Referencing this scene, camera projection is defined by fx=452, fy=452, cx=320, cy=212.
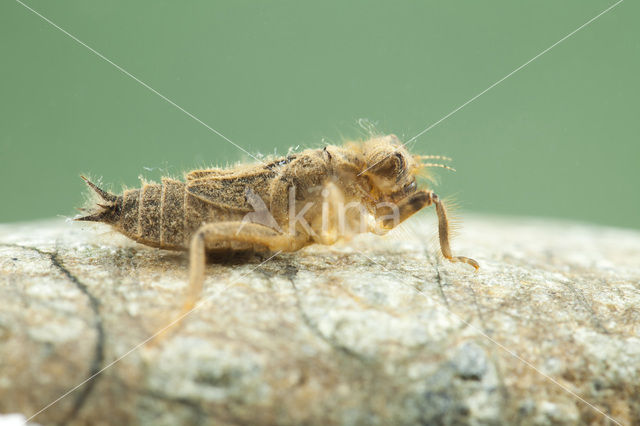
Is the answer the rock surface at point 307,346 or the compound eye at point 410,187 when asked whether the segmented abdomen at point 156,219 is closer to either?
the rock surface at point 307,346

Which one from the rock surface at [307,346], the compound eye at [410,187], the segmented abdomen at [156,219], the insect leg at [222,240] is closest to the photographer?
the rock surface at [307,346]

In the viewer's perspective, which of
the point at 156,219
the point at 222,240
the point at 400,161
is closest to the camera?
the point at 222,240

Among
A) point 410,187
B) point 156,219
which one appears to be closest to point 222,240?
point 156,219

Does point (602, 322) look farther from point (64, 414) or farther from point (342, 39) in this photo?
point (342, 39)

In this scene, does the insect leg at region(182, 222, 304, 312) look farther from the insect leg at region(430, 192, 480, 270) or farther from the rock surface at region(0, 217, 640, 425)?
the insect leg at region(430, 192, 480, 270)

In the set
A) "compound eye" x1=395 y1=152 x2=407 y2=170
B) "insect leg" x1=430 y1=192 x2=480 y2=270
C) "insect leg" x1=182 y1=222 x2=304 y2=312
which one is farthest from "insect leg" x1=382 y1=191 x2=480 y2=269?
"insect leg" x1=182 y1=222 x2=304 y2=312

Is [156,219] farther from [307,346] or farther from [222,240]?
[307,346]

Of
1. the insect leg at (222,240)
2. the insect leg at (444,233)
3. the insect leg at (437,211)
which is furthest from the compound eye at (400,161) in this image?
the insect leg at (222,240)
